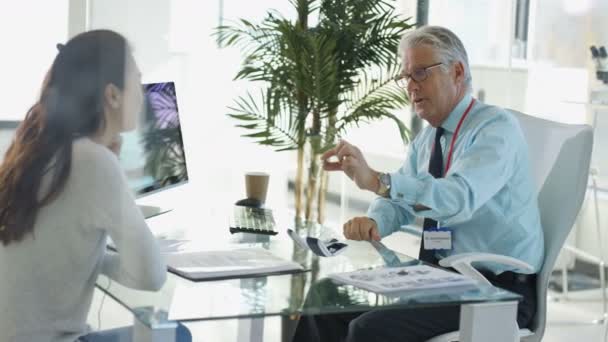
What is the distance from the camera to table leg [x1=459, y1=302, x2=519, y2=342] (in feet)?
6.75

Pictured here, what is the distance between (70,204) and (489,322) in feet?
3.01

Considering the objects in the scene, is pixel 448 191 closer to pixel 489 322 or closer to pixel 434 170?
pixel 434 170

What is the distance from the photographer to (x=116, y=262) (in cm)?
183

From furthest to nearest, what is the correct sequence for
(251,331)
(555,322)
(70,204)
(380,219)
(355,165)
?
(555,322) → (251,331) → (380,219) → (355,165) → (70,204)

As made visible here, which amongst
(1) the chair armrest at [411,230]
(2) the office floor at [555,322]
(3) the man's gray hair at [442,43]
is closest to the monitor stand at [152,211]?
(2) the office floor at [555,322]

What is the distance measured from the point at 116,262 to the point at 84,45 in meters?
0.41

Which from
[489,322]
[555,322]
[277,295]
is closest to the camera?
[277,295]

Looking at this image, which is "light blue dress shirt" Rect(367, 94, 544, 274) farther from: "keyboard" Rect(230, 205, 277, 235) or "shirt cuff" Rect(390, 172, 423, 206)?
"keyboard" Rect(230, 205, 277, 235)

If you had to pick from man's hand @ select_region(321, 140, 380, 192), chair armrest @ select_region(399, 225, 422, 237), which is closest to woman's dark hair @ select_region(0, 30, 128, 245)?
man's hand @ select_region(321, 140, 380, 192)

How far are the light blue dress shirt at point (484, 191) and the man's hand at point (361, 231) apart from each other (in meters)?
0.12

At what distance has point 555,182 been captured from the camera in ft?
8.89

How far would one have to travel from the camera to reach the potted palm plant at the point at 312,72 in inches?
157

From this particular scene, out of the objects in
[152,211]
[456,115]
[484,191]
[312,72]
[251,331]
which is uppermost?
[312,72]

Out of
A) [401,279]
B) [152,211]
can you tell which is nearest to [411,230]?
[152,211]
